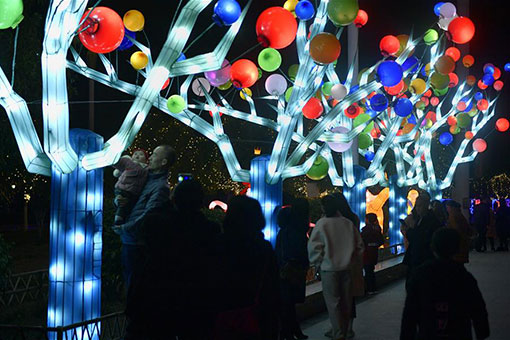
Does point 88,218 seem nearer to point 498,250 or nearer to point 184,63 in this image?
point 184,63

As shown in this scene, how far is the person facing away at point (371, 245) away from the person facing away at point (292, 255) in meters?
4.04

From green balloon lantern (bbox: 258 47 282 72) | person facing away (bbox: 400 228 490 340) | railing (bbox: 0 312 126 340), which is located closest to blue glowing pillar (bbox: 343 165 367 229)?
green balloon lantern (bbox: 258 47 282 72)

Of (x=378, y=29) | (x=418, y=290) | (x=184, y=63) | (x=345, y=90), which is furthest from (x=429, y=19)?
(x=418, y=290)

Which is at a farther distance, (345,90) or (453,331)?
(345,90)

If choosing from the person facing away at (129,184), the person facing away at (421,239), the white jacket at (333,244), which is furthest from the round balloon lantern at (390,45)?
the person facing away at (129,184)

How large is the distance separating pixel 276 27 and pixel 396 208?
10420mm

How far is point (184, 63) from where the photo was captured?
798cm

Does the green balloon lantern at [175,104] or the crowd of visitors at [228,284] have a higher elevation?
the green balloon lantern at [175,104]

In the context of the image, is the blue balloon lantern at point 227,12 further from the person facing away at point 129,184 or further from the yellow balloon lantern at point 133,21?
the person facing away at point 129,184

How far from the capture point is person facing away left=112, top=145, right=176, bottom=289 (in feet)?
18.9

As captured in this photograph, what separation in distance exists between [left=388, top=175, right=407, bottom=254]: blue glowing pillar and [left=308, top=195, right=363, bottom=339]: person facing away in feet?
36.2

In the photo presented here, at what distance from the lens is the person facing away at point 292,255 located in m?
7.26

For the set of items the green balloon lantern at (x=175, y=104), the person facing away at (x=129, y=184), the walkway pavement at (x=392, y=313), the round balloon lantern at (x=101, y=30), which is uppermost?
the round balloon lantern at (x=101, y=30)

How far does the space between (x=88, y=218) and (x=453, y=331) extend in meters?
3.79
